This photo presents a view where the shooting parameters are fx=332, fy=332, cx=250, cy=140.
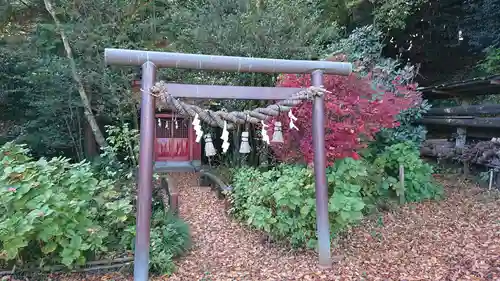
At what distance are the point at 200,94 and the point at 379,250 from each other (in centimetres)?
295

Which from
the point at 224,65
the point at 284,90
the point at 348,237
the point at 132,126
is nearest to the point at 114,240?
the point at 224,65

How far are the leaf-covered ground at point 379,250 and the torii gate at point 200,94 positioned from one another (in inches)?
17.8

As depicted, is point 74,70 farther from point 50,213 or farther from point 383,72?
point 383,72

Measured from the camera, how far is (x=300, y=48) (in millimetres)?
6977

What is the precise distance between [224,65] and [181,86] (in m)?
0.49

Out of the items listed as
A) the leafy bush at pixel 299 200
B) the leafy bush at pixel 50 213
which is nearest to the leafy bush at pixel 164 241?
the leafy bush at pixel 50 213

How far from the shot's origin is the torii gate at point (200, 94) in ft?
10.1

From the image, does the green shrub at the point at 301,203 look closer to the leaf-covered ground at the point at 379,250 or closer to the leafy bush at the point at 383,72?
the leaf-covered ground at the point at 379,250

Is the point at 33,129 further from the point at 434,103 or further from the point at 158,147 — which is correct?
the point at 434,103

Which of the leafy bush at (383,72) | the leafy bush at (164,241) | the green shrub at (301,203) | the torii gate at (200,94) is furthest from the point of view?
the leafy bush at (383,72)

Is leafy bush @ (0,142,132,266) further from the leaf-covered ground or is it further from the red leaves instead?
the red leaves

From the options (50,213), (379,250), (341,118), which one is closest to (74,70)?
(50,213)

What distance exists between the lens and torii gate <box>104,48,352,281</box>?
3.07m

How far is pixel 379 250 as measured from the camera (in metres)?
4.18
